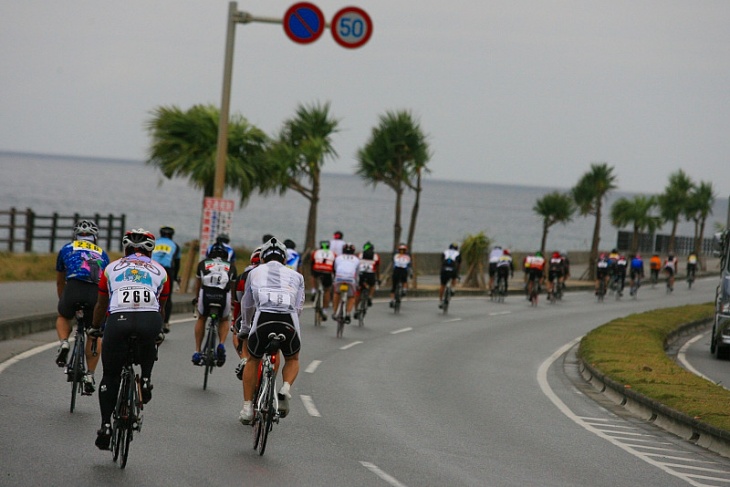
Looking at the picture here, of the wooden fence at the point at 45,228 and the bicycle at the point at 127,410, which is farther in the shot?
the wooden fence at the point at 45,228

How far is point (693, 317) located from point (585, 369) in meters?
13.8

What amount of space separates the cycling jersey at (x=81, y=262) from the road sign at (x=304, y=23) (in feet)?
31.5

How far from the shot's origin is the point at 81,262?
1112 cm

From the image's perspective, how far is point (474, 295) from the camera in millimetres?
42344

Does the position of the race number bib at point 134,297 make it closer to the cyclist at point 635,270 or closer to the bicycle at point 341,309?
the bicycle at point 341,309

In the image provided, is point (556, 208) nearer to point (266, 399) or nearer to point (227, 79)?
point (227, 79)

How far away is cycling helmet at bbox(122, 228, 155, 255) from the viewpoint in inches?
352

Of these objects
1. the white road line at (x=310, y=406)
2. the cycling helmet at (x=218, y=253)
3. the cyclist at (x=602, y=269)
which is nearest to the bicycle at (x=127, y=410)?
the white road line at (x=310, y=406)

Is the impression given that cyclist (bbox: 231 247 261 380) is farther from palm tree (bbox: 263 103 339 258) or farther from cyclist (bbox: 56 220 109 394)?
palm tree (bbox: 263 103 339 258)

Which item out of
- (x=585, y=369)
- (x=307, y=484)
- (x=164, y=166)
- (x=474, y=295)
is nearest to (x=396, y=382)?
(x=585, y=369)

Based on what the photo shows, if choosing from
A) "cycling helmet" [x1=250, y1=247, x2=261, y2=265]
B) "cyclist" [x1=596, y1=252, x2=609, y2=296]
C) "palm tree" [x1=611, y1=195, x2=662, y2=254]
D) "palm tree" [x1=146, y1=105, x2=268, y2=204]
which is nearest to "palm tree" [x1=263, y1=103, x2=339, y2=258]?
"palm tree" [x1=146, y1=105, x2=268, y2=204]

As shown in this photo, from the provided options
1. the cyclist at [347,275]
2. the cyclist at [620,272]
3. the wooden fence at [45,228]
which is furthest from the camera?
the cyclist at [620,272]

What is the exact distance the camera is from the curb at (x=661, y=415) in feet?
39.5

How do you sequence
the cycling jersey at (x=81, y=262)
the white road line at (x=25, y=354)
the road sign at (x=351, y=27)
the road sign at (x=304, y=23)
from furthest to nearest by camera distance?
the road sign at (x=304, y=23)
the road sign at (x=351, y=27)
the white road line at (x=25, y=354)
the cycling jersey at (x=81, y=262)
